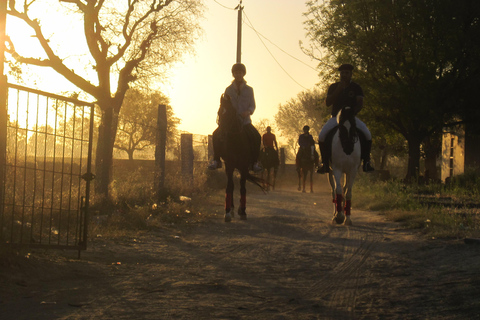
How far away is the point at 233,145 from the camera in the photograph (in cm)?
1091

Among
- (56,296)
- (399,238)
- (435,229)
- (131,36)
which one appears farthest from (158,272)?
(131,36)

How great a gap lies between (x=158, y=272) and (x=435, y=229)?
15.3 feet

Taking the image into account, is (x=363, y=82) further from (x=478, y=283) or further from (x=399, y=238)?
(x=478, y=283)

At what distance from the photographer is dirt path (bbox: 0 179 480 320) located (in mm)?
4734

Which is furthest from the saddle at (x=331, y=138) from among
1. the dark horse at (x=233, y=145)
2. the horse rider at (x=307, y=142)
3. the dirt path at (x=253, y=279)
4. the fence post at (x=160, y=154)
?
the horse rider at (x=307, y=142)

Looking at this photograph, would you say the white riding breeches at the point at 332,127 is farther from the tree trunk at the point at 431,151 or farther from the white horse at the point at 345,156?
the tree trunk at the point at 431,151

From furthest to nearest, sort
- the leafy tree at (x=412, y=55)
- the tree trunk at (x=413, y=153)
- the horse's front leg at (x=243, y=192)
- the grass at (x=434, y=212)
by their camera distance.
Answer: the tree trunk at (x=413, y=153)
the leafy tree at (x=412, y=55)
the horse's front leg at (x=243, y=192)
the grass at (x=434, y=212)

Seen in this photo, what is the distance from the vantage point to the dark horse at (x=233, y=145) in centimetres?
1054

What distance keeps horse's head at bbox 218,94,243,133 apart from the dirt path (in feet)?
7.04

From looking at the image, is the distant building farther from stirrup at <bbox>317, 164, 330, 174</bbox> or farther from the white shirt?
the white shirt

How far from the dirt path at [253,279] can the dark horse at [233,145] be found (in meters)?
2.06

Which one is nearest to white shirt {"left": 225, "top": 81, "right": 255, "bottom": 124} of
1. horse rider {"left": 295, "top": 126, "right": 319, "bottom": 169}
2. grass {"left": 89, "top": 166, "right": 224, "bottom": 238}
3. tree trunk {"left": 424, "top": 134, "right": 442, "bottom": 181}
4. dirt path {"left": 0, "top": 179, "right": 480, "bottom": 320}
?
grass {"left": 89, "top": 166, "right": 224, "bottom": 238}

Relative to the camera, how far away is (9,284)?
5359 millimetres

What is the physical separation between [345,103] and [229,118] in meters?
2.11
